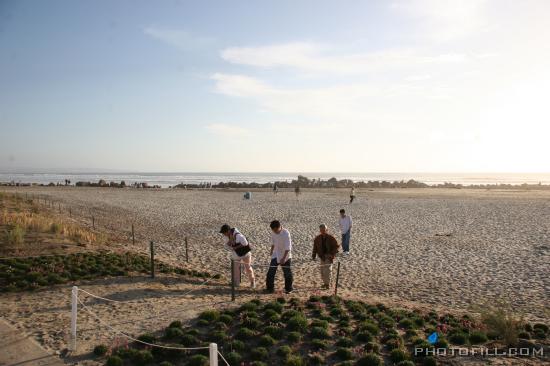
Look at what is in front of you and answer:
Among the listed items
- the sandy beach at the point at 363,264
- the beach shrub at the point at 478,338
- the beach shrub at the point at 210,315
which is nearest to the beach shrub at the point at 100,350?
the sandy beach at the point at 363,264

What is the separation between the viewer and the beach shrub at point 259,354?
641 cm

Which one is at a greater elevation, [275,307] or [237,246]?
[237,246]

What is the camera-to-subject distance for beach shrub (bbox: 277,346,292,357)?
651 cm

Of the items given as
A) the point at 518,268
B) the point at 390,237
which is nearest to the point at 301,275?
the point at 518,268

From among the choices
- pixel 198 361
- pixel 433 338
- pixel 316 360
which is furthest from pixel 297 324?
pixel 433 338

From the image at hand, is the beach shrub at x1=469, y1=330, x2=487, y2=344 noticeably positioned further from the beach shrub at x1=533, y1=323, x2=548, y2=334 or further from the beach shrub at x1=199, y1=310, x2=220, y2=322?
the beach shrub at x1=199, y1=310, x2=220, y2=322

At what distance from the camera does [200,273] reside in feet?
39.4

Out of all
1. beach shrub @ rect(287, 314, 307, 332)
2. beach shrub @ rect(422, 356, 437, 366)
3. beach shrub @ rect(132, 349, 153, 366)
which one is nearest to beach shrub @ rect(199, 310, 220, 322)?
beach shrub @ rect(287, 314, 307, 332)

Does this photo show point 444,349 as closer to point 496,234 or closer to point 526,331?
point 526,331

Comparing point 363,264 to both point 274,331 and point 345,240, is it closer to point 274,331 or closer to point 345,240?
point 345,240

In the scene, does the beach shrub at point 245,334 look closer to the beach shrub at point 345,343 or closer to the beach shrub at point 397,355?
the beach shrub at point 345,343

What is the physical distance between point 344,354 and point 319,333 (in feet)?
2.47

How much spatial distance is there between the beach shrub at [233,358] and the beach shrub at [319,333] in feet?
4.80

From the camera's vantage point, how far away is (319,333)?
720 centimetres
